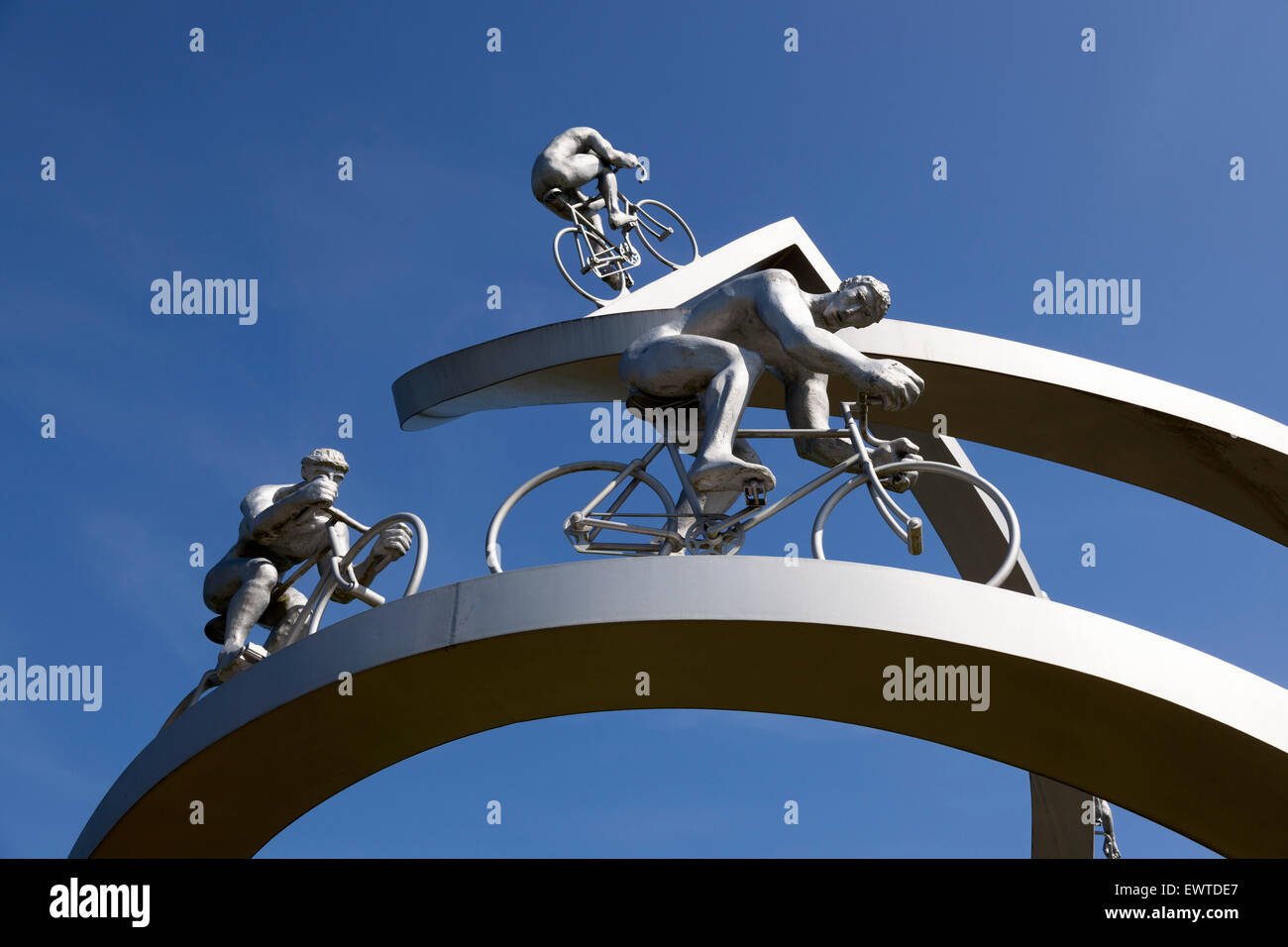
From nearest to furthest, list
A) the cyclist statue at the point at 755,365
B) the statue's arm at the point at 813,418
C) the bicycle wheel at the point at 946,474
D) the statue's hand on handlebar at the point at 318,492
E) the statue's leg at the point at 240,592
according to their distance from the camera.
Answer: the bicycle wheel at the point at 946,474 < the cyclist statue at the point at 755,365 < the statue's arm at the point at 813,418 < the statue's leg at the point at 240,592 < the statue's hand on handlebar at the point at 318,492

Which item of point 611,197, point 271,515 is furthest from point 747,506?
point 611,197

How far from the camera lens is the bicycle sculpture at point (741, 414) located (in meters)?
10.2

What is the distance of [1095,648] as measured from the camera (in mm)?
9039

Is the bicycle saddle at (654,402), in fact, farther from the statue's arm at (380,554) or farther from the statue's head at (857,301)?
the statue's arm at (380,554)

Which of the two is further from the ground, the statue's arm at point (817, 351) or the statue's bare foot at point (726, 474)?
the statue's arm at point (817, 351)

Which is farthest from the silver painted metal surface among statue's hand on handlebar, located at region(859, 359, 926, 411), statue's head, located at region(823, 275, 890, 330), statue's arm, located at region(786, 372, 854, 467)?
statue's head, located at region(823, 275, 890, 330)

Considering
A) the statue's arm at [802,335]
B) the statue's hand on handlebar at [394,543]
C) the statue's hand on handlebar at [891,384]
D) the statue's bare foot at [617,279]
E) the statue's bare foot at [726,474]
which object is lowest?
the statue's hand on handlebar at [394,543]

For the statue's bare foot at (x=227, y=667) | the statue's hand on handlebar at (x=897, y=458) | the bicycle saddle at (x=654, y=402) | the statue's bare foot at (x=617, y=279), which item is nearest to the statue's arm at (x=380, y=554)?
the statue's bare foot at (x=227, y=667)

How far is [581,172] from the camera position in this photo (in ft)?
57.8

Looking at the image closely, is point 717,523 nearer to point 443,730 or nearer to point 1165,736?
point 443,730

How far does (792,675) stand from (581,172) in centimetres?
951
